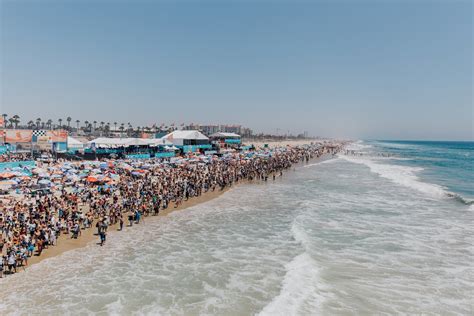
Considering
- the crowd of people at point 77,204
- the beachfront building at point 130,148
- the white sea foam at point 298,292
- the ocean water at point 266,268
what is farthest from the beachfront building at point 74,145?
the white sea foam at point 298,292

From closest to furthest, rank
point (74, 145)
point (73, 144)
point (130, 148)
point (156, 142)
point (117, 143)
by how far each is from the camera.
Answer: point (117, 143) → point (130, 148) → point (73, 144) → point (74, 145) → point (156, 142)

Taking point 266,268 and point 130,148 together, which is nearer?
point 266,268

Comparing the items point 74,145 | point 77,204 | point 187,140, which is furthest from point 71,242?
point 187,140

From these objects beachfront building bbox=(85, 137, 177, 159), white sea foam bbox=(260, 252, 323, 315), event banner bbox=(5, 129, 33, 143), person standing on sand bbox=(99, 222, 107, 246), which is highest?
event banner bbox=(5, 129, 33, 143)

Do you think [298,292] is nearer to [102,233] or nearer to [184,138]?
[102,233]

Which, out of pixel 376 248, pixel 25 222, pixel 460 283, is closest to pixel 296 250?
pixel 376 248

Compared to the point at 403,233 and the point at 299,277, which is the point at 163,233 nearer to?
the point at 299,277

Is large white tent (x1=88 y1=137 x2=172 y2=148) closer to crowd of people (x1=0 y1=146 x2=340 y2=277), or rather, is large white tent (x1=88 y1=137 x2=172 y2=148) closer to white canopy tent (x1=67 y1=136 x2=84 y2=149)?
white canopy tent (x1=67 y1=136 x2=84 y2=149)

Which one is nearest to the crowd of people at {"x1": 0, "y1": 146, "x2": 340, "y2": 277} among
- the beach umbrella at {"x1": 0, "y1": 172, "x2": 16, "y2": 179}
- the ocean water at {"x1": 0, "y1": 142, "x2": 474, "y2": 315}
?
the beach umbrella at {"x1": 0, "y1": 172, "x2": 16, "y2": 179}

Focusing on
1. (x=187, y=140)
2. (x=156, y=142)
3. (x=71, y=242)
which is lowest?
(x=71, y=242)
